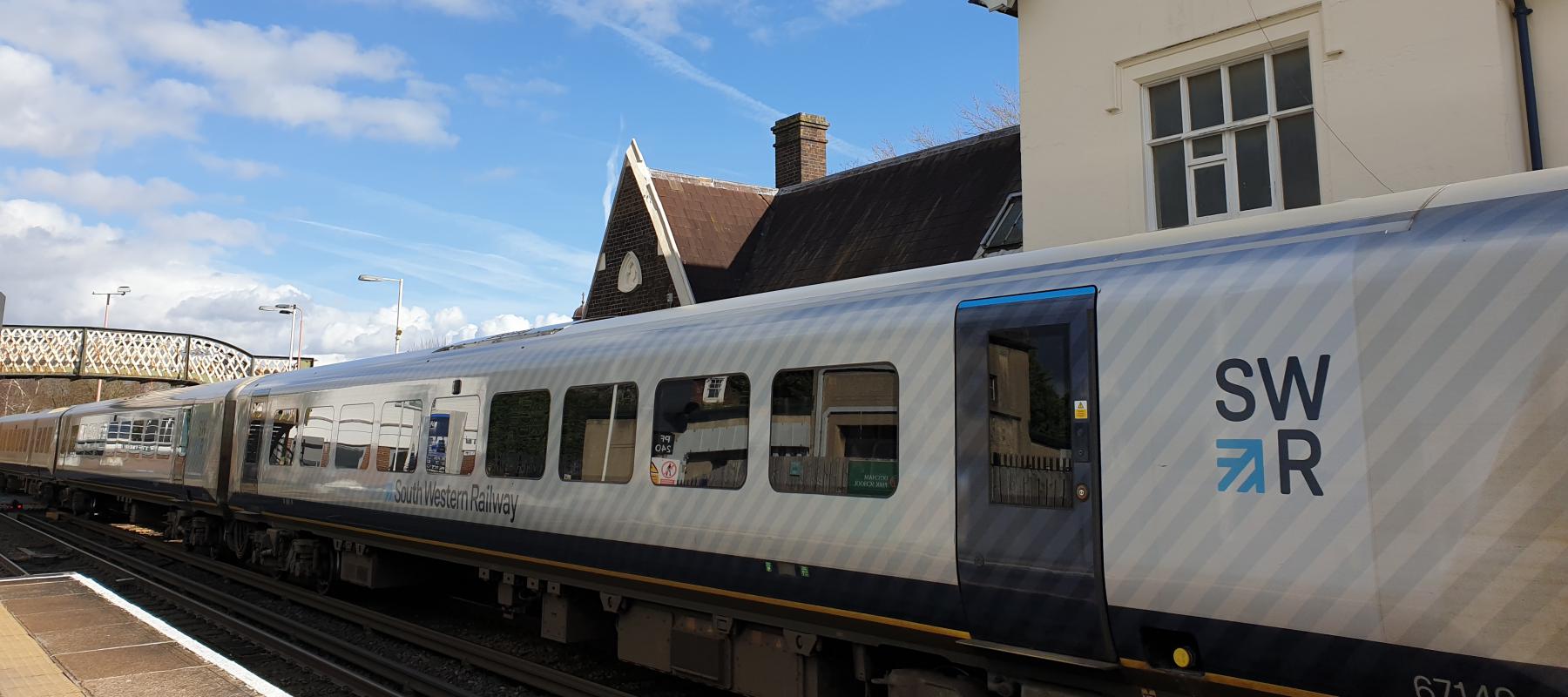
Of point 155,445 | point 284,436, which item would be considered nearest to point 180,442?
point 155,445

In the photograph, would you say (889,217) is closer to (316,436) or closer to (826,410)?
(316,436)

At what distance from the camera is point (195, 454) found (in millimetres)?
16594

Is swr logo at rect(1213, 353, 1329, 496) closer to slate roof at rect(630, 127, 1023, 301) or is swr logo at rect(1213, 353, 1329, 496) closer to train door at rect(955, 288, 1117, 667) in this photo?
train door at rect(955, 288, 1117, 667)

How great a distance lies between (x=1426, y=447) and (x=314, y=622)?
11.7 meters

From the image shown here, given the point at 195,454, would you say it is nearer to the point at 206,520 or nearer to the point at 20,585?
the point at 206,520

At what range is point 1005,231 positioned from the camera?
15945 mm

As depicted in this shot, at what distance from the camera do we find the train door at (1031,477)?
4.75 metres

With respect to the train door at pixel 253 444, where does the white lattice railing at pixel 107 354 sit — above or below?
above

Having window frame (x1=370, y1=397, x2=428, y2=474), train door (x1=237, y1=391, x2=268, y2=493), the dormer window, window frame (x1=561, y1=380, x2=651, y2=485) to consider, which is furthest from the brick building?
window frame (x1=561, y1=380, x2=651, y2=485)

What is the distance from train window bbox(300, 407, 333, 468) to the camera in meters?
Answer: 12.5

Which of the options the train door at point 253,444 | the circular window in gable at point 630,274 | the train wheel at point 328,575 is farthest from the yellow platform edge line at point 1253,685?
the circular window in gable at point 630,274

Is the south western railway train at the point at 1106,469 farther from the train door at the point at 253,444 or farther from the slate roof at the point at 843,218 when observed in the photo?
the slate roof at the point at 843,218

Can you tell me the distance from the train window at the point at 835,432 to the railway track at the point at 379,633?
107 inches

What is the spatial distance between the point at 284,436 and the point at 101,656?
251 inches
